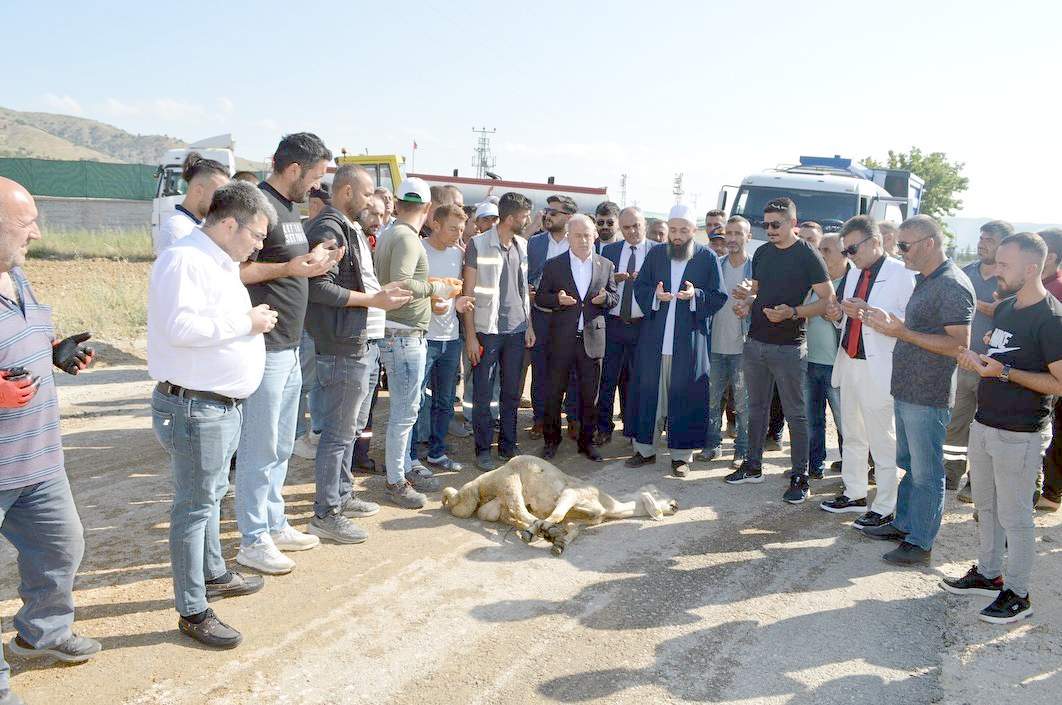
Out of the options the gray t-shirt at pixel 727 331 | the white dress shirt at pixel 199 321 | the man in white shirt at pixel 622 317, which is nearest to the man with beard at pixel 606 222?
the man in white shirt at pixel 622 317

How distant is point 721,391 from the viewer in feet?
24.1

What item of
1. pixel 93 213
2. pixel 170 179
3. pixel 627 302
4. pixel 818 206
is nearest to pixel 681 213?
pixel 627 302

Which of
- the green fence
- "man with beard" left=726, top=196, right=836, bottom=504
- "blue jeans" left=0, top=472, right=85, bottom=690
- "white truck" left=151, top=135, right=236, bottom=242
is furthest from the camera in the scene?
the green fence

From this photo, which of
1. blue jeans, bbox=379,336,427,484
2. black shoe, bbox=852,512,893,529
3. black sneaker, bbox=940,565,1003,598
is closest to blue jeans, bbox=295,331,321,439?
blue jeans, bbox=379,336,427,484

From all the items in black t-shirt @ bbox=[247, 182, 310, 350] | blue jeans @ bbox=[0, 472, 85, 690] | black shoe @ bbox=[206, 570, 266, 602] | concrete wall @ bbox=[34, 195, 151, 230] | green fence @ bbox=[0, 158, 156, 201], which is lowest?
black shoe @ bbox=[206, 570, 266, 602]

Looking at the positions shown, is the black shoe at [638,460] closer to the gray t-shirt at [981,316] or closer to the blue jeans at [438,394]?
the blue jeans at [438,394]

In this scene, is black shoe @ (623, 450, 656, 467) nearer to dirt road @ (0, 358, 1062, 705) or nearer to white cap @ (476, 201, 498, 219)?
dirt road @ (0, 358, 1062, 705)

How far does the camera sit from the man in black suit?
6879 mm

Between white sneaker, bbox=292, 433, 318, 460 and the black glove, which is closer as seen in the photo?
the black glove

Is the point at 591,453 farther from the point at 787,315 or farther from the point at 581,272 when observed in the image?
the point at 787,315

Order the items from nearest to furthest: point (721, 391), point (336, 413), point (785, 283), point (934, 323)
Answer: point (336, 413)
point (934, 323)
point (785, 283)
point (721, 391)

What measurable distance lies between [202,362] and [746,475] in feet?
15.6

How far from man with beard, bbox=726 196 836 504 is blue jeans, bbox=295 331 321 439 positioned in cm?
378

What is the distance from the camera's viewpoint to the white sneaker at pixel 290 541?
4.68 metres
